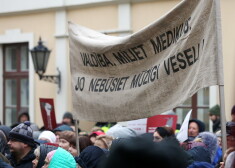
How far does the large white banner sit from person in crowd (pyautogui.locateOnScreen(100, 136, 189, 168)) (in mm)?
2053

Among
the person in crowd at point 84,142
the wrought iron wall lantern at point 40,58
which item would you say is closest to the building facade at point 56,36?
the wrought iron wall lantern at point 40,58

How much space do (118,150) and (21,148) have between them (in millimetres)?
3403

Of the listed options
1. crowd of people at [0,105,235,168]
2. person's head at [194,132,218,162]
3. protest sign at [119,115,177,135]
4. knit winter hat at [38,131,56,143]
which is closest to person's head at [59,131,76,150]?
crowd of people at [0,105,235,168]

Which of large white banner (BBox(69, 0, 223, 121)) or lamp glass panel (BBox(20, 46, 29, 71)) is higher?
lamp glass panel (BBox(20, 46, 29, 71))

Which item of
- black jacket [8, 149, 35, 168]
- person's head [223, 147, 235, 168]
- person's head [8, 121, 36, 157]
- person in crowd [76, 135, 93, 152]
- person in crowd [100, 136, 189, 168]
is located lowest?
black jacket [8, 149, 35, 168]

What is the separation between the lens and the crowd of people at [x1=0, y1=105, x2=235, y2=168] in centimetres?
194

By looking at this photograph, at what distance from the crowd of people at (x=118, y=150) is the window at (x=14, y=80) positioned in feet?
21.3

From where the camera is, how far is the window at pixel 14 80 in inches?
551

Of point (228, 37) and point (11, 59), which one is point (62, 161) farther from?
point (11, 59)

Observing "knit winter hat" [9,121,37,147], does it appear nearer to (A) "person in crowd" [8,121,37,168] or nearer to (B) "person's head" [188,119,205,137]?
(A) "person in crowd" [8,121,37,168]

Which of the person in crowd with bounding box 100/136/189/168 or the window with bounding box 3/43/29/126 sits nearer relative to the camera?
the person in crowd with bounding box 100/136/189/168

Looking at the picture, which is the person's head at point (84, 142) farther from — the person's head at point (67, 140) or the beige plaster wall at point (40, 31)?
the beige plaster wall at point (40, 31)

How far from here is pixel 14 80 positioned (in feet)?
46.5

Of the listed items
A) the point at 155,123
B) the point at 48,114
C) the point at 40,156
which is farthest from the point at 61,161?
the point at 48,114
